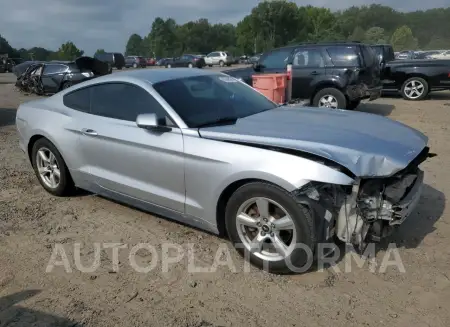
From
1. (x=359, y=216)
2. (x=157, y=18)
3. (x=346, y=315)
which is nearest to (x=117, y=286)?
(x=346, y=315)

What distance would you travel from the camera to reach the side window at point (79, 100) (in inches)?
171

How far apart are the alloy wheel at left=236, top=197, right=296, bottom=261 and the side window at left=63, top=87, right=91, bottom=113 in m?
2.20

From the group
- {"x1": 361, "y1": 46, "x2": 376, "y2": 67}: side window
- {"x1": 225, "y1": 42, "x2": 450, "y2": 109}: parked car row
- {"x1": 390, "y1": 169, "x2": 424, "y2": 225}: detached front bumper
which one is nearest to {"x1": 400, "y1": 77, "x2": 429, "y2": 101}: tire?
{"x1": 225, "y1": 42, "x2": 450, "y2": 109}: parked car row

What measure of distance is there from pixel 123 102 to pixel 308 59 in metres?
7.35

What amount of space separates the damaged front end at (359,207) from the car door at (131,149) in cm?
120

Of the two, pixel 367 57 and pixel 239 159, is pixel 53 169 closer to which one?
pixel 239 159

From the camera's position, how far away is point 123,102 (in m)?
4.01

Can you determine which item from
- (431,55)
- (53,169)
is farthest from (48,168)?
(431,55)

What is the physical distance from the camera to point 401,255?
3.38 meters

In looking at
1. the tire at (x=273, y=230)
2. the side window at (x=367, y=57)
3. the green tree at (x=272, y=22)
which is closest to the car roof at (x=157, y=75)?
the tire at (x=273, y=230)

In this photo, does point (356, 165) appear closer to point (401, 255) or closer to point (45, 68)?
point (401, 255)

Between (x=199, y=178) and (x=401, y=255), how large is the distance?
182 centimetres

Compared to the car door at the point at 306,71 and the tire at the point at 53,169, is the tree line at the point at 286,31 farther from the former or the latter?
the tire at the point at 53,169

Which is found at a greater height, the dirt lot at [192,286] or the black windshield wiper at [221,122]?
the black windshield wiper at [221,122]
